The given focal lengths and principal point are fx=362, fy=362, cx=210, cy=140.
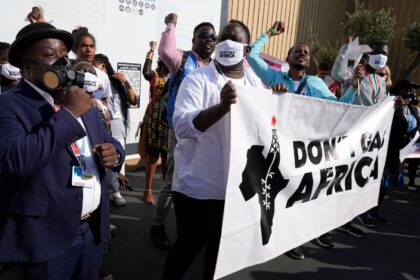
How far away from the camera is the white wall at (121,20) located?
3.99 metres

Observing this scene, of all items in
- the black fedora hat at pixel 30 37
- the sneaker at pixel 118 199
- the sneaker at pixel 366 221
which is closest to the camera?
the black fedora hat at pixel 30 37

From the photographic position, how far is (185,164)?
2.10 m

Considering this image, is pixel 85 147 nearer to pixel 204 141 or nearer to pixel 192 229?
pixel 204 141

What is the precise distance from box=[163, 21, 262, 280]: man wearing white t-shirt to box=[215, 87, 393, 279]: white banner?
147 millimetres

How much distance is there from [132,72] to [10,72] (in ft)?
7.66

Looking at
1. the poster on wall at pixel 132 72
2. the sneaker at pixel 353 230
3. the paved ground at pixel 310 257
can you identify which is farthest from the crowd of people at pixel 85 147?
the sneaker at pixel 353 230

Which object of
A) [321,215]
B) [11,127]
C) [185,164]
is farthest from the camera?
[321,215]

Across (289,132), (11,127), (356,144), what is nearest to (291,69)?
(356,144)

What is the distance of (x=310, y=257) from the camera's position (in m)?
3.55

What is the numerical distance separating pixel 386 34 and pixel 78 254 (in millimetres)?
10435

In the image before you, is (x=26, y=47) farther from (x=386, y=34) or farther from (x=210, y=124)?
(x=386, y=34)

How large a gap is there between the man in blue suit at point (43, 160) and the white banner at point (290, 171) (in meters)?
0.75

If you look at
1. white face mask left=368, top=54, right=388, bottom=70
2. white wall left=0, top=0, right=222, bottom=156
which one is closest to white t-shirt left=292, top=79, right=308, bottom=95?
white face mask left=368, top=54, right=388, bottom=70

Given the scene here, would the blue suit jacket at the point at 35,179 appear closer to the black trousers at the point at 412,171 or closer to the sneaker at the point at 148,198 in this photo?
the sneaker at the point at 148,198
